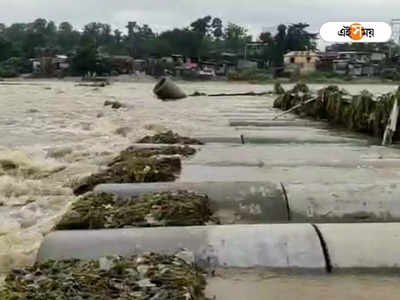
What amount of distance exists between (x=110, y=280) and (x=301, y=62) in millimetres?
72169

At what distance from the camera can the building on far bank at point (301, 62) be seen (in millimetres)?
71431

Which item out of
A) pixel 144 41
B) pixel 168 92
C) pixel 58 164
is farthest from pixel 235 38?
pixel 58 164

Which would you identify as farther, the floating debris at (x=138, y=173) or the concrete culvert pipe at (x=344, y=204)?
the floating debris at (x=138, y=173)

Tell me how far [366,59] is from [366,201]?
72.7 meters

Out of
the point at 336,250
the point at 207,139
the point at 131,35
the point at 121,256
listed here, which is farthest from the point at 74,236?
the point at 131,35

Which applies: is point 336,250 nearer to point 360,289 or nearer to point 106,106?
point 360,289

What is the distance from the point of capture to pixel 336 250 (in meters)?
4.14

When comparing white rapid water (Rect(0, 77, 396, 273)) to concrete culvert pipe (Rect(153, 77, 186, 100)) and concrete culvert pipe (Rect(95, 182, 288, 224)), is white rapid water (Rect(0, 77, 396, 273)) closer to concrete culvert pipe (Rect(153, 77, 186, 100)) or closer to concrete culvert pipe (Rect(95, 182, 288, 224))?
concrete culvert pipe (Rect(95, 182, 288, 224))

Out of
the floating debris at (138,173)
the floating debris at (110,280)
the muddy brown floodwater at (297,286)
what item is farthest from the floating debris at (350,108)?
the floating debris at (110,280)

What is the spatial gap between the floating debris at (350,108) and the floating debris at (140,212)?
687cm

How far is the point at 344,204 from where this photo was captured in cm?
537

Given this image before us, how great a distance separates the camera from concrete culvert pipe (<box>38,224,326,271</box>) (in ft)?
13.3

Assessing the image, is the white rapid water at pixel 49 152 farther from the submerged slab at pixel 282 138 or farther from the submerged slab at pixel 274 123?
the submerged slab at pixel 282 138

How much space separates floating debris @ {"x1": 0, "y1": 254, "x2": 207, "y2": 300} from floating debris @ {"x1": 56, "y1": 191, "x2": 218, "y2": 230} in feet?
3.06
